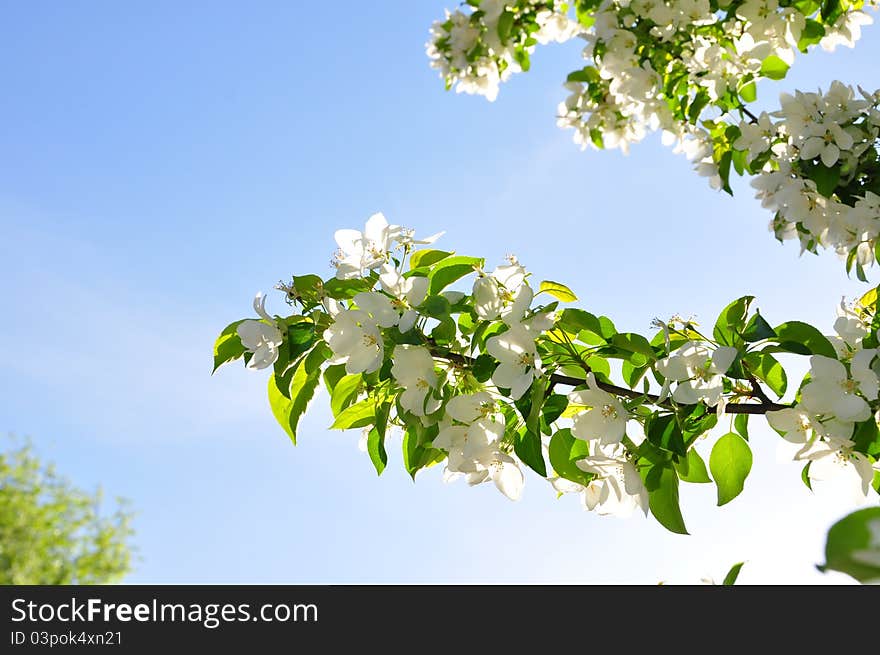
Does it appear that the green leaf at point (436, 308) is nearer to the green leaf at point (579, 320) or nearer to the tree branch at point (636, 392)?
the tree branch at point (636, 392)

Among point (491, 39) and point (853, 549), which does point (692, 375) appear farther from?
point (491, 39)

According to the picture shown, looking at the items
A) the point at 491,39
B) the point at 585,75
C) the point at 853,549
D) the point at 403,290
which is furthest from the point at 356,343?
the point at 491,39

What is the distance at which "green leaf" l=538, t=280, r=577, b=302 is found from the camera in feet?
3.87

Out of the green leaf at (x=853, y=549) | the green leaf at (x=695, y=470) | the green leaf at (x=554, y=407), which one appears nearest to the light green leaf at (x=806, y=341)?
the green leaf at (x=695, y=470)

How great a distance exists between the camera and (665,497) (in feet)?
3.57

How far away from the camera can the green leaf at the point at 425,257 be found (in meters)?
1.24

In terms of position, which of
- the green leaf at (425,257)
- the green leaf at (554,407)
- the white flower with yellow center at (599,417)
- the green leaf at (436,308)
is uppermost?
the green leaf at (425,257)

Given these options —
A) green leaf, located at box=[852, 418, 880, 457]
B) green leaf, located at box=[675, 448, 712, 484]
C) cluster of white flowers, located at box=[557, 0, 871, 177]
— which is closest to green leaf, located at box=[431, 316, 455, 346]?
green leaf, located at box=[675, 448, 712, 484]

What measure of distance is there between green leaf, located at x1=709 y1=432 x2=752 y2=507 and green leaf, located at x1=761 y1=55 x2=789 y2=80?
4.36 feet

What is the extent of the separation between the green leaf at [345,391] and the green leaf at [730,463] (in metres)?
0.56

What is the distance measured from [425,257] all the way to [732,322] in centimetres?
48

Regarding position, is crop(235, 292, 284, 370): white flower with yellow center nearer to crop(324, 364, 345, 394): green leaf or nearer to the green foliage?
crop(324, 364, 345, 394): green leaf
